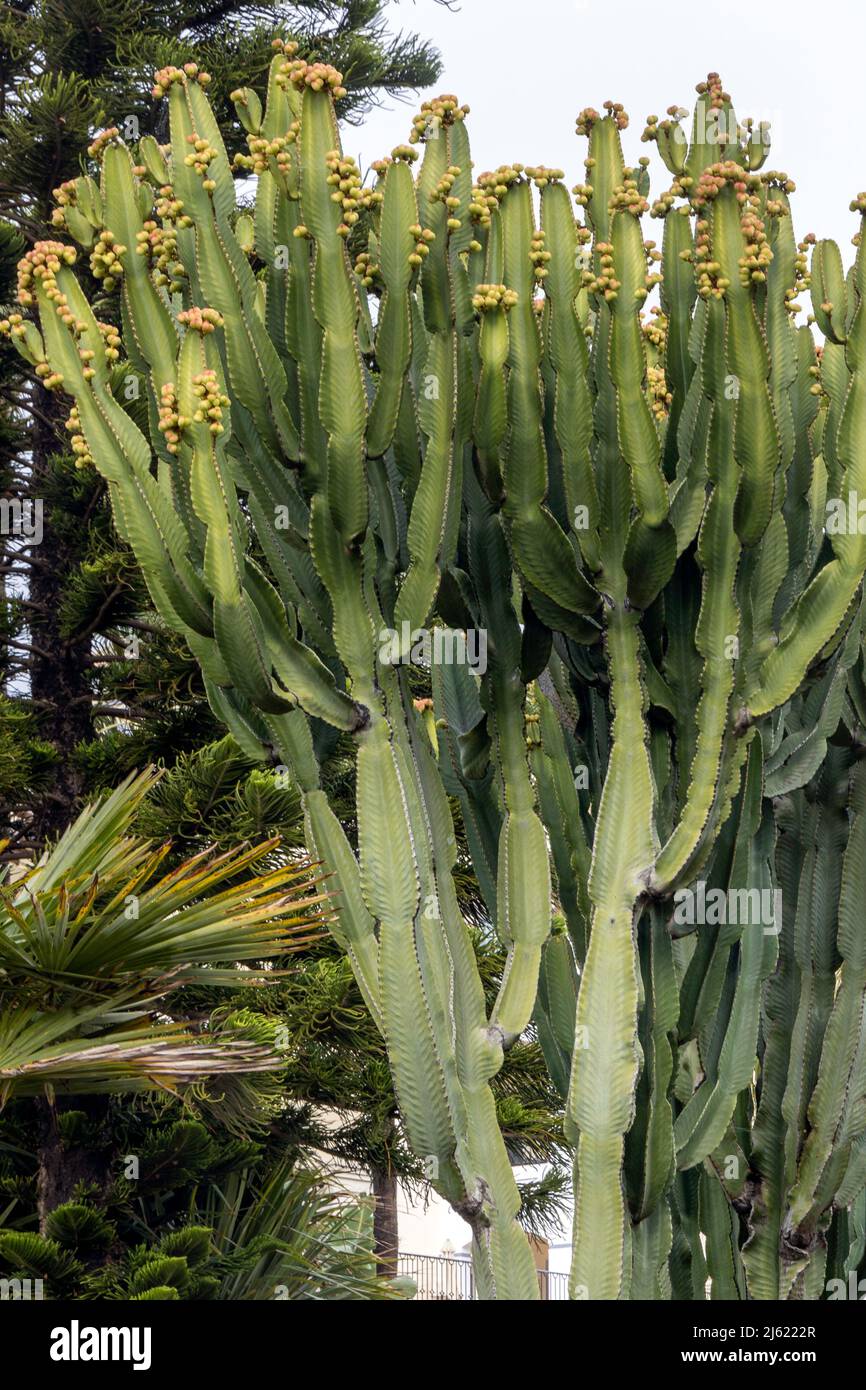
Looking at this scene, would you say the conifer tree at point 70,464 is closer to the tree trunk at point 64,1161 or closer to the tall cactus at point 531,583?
the tree trunk at point 64,1161

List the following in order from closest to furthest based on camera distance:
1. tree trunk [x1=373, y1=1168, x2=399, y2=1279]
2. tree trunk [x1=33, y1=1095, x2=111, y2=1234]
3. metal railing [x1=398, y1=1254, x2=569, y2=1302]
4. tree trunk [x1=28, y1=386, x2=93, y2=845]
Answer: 1. tree trunk [x1=33, y1=1095, x2=111, y2=1234]
2. tree trunk [x1=373, y1=1168, x2=399, y2=1279]
3. tree trunk [x1=28, y1=386, x2=93, y2=845]
4. metal railing [x1=398, y1=1254, x2=569, y2=1302]

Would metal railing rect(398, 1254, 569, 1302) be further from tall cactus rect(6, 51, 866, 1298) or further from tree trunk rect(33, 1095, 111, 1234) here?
tall cactus rect(6, 51, 866, 1298)

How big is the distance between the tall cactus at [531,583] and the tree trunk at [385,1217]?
3.63 m

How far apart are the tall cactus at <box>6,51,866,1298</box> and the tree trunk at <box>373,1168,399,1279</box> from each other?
363 centimetres

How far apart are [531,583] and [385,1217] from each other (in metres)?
8.46

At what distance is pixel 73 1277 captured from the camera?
684cm

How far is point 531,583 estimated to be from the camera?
13.0ft

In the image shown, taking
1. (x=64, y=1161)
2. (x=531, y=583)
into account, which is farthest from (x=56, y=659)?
(x=531, y=583)

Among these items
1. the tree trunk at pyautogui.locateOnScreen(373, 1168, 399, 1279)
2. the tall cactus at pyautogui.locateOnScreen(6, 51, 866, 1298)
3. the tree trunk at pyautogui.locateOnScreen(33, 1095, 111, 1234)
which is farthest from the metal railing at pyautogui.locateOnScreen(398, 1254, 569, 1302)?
the tall cactus at pyautogui.locateOnScreen(6, 51, 866, 1298)

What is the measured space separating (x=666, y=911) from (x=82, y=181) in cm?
266

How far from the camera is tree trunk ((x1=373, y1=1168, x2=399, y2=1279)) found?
26.2 feet

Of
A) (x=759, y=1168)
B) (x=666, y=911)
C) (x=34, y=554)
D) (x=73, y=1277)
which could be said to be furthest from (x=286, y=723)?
(x=34, y=554)

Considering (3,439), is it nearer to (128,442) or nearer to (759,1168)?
(128,442)

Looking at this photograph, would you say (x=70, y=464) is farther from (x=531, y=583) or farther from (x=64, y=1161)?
(x=531, y=583)
